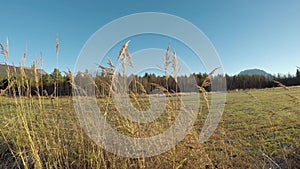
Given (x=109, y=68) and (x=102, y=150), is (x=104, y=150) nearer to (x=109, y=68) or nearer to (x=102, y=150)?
(x=102, y=150)

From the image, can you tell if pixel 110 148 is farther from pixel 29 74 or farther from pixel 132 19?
pixel 132 19

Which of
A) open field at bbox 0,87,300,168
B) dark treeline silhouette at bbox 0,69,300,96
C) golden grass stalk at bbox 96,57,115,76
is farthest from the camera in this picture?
dark treeline silhouette at bbox 0,69,300,96

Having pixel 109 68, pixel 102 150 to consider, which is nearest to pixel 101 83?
pixel 109 68

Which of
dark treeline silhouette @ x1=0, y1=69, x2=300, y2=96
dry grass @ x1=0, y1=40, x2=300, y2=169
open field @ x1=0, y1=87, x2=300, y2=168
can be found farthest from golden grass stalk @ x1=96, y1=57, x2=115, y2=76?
open field @ x1=0, y1=87, x2=300, y2=168

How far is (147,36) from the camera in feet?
10.5

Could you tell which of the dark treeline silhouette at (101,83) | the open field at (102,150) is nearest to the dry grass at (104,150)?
the open field at (102,150)

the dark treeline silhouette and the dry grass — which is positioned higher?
the dark treeline silhouette

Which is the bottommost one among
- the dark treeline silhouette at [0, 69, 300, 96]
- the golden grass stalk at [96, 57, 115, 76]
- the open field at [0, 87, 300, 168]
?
the open field at [0, 87, 300, 168]

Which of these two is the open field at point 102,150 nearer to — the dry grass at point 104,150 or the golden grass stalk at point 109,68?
the dry grass at point 104,150

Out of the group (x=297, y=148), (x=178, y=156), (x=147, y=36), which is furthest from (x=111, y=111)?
(x=297, y=148)

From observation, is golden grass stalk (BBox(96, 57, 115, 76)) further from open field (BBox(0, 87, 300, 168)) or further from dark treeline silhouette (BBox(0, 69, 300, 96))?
open field (BBox(0, 87, 300, 168))

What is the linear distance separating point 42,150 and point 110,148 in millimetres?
823

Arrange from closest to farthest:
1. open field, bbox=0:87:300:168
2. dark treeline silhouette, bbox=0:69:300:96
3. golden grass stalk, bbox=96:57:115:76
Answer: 1. open field, bbox=0:87:300:168
2. golden grass stalk, bbox=96:57:115:76
3. dark treeline silhouette, bbox=0:69:300:96

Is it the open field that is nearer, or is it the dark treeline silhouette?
the open field
